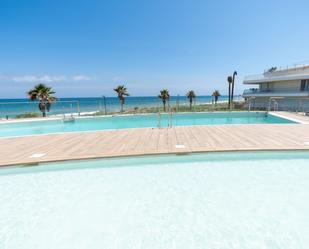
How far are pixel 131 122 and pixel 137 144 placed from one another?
20.6 feet

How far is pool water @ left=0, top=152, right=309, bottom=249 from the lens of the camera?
219 centimetres

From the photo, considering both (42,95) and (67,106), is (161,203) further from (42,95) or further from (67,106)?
(67,106)

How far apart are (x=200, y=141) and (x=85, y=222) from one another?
3.64 meters

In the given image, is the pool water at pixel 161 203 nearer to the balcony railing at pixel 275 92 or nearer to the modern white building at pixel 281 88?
the modern white building at pixel 281 88

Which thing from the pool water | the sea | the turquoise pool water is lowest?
the pool water

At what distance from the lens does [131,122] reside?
11227 mm

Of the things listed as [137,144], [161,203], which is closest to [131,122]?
[137,144]

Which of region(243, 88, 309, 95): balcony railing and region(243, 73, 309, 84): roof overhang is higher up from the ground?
region(243, 73, 309, 84): roof overhang

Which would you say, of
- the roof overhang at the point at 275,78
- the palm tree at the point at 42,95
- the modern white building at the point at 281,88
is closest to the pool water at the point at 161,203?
the palm tree at the point at 42,95

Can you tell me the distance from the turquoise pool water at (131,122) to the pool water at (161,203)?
18.5 ft

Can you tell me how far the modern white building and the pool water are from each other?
47.0 ft

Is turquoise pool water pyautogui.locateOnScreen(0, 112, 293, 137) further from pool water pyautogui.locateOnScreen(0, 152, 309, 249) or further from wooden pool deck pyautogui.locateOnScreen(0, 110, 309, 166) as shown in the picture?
pool water pyautogui.locateOnScreen(0, 152, 309, 249)

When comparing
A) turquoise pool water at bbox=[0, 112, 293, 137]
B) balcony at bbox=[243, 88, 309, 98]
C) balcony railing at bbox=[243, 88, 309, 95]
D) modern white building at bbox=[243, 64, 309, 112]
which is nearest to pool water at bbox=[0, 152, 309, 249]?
turquoise pool water at bbox=[0, 112, 293, 137]

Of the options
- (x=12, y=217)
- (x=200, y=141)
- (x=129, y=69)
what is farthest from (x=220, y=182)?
(x=129, y=69)
